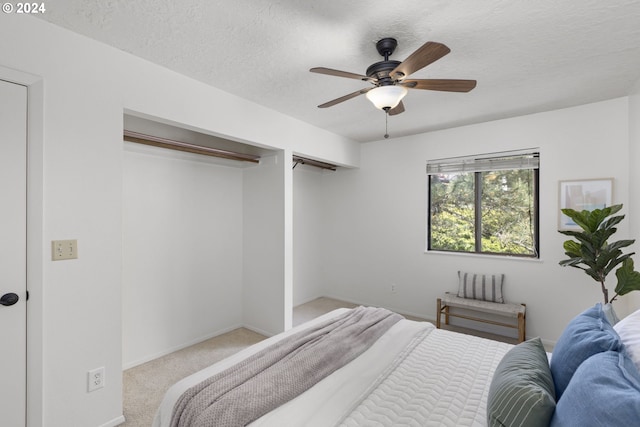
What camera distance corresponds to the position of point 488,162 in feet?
12.1

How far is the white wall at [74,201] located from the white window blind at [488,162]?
3316 millimetres

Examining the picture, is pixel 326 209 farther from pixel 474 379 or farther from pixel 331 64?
pixel 474 379

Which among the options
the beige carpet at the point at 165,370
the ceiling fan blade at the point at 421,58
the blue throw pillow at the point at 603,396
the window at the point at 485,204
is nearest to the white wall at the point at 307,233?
the beige carpet at the point at 165,370

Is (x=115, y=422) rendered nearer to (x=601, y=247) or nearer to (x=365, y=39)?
(x=365, y=39)

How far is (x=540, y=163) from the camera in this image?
10.9ft

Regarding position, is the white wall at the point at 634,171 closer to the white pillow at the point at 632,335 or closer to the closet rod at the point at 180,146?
the white pillow at the point at 632,335

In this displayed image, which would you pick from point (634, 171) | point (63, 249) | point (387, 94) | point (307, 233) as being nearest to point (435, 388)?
point (387, 94)

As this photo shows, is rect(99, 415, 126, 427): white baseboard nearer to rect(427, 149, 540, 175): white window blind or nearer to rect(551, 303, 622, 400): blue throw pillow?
rect(551, 303, 622, 400): blue throw pillow

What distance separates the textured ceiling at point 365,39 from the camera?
65.7 inches

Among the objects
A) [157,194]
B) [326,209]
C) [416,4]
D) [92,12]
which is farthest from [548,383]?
[326,209]

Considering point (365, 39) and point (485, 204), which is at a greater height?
point (365, 39)

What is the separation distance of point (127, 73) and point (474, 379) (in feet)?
9.41

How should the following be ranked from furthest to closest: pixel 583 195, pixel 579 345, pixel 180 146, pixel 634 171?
pixel 583 195, pixel 180 146, pixel 634 171, pixel 579 345

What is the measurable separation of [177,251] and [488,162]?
147 inches
